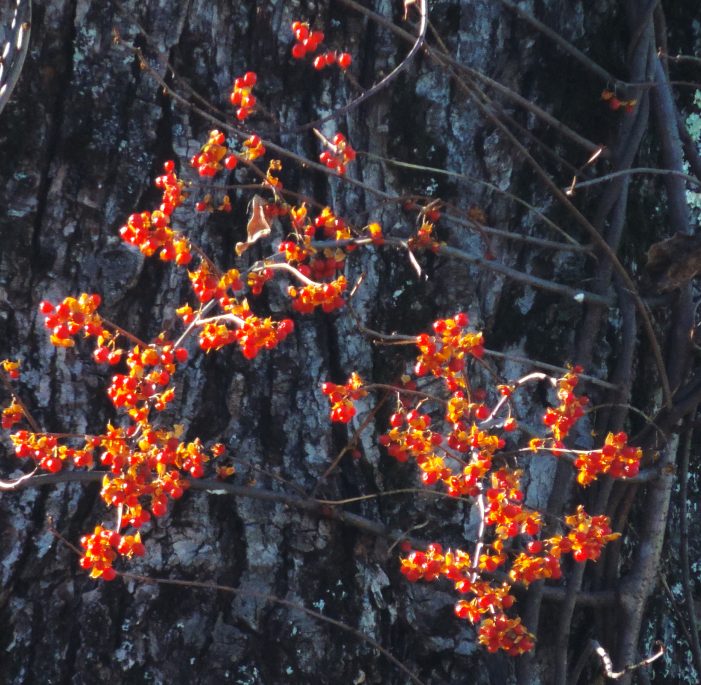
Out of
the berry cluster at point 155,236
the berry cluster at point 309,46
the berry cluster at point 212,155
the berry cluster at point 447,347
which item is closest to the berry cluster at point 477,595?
the berry cluster at point 447,347

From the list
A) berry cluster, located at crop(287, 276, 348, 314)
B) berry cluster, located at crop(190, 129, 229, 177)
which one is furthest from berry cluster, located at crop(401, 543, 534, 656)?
berry cluster, located at crop(190, 129, 229, 177)

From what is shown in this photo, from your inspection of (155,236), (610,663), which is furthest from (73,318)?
(610,663)

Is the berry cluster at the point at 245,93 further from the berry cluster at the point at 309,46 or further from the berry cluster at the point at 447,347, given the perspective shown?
the berry cluster at the point at 447,347

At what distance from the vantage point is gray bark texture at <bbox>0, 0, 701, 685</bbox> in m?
1.86

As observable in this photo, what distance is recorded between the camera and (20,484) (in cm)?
172

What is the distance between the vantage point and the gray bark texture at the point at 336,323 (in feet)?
6.09

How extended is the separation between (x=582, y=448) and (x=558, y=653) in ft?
1.38

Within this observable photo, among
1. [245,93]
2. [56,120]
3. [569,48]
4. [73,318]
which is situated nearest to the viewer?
[73,318]

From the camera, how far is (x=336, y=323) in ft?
6.51

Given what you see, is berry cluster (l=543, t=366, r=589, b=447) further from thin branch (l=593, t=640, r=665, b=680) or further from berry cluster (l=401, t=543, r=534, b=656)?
thin branch (l=593, t=640, r=665, b=680)

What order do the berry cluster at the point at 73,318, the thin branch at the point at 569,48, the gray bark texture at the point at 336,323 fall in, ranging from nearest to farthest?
the berry cluster at the point at 73,318 < the gray bark texture at the point at 336,323 < the thin branch at the point at 569,48

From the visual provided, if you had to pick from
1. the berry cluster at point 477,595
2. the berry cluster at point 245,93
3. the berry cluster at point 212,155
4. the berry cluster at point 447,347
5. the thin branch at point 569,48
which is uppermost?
A: the thin branch at point 569,48

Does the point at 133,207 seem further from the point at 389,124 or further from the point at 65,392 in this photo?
the point at 389,124

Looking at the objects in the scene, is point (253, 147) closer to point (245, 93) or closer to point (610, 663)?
point (245, 93)
